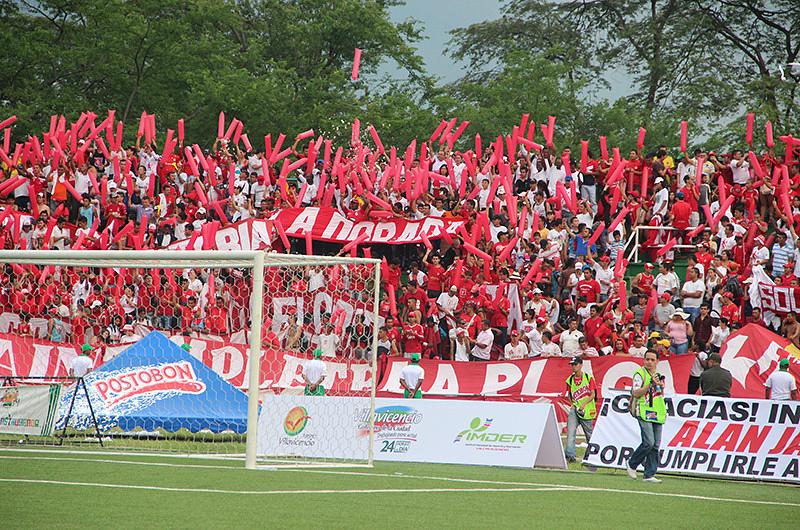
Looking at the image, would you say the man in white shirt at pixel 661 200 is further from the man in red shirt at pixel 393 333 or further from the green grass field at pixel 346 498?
the green grass field at pixel 346 498

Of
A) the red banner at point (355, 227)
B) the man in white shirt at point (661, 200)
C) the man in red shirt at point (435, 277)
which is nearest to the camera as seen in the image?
the man in red shirt at point (435, 277)

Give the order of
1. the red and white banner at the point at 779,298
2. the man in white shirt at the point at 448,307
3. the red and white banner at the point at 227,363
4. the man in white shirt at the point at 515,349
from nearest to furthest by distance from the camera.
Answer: the red and white banner at the point at 227,363
the red and white banner at the point at 779,298
the man in white shirt at the point at 515,349
the man in white shirt at the point at 448,307

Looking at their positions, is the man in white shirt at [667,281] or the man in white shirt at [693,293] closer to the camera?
the man in white shirt at [693,293]

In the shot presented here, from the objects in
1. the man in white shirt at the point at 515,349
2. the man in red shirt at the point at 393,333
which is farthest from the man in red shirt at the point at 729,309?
the man in red shirt at the point at 393,333

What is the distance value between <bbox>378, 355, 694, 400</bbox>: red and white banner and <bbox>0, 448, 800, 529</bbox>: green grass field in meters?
5.42

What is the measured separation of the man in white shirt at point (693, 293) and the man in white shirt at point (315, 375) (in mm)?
8280

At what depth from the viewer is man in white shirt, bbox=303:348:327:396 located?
721 inches

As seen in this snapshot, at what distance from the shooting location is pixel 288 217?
29.0 metres

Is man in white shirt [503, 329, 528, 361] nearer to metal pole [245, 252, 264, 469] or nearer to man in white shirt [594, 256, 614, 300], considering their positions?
man in white shirt [594, 256, 614, 300]

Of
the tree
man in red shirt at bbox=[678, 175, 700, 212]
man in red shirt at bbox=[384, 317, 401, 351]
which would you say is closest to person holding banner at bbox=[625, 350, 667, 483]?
man in red shirt at bbox=[384, 317, 401, 351]

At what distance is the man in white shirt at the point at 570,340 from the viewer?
23.2 meters

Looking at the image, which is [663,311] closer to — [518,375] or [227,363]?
[518,375]

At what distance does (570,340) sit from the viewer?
23.4 metres

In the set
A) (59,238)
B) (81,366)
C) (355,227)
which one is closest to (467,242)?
(355,227)
